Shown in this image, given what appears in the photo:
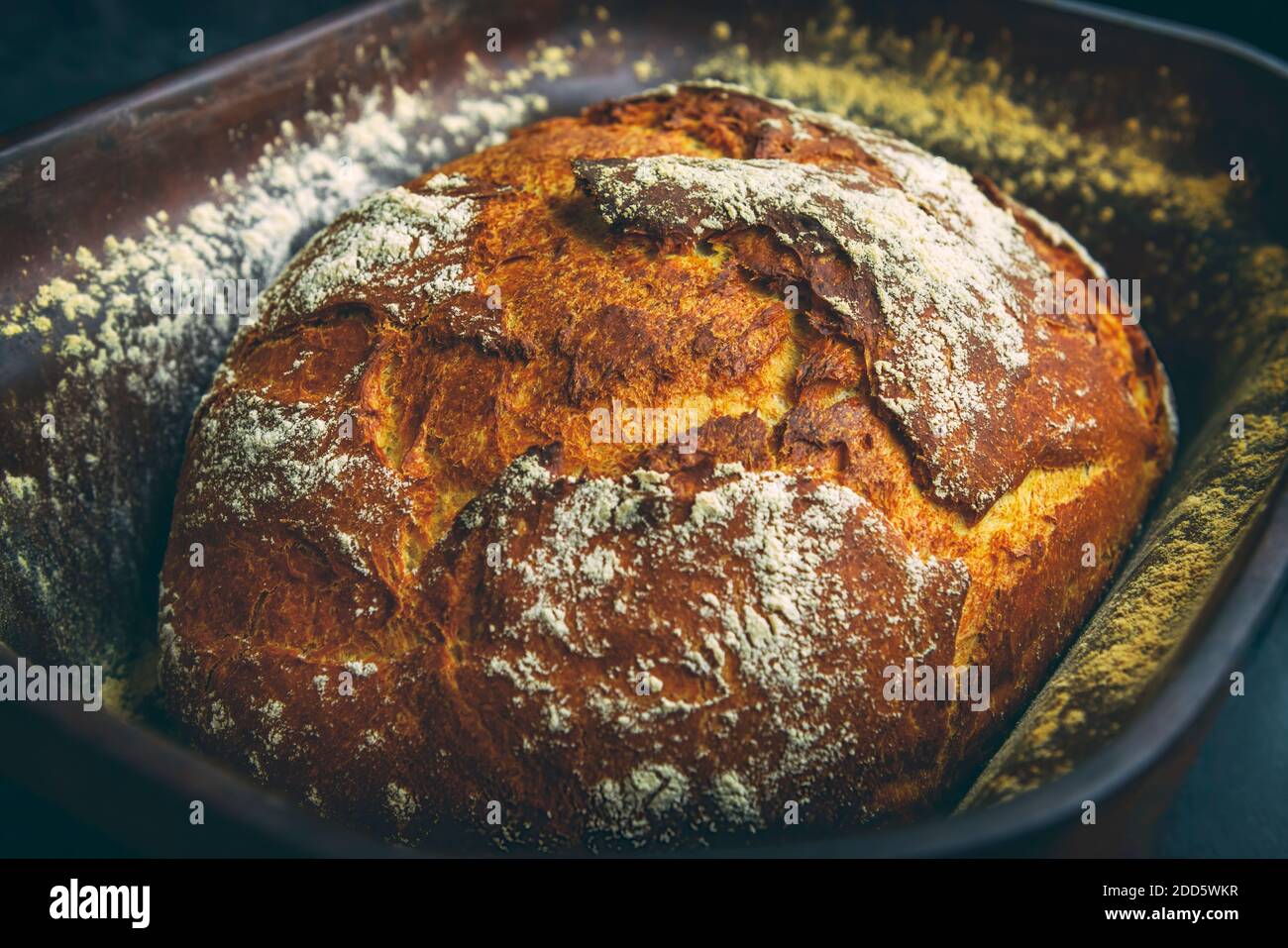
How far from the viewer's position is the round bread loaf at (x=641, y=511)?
1.05 metres

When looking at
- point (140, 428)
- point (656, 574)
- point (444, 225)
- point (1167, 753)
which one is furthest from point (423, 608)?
point (1167, 753)

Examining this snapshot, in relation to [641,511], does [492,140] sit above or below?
above

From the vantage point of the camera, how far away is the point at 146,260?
149cm

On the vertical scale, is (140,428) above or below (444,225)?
below

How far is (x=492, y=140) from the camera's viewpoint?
188 cm

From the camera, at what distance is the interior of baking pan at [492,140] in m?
0.97

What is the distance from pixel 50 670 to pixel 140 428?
1.53 feet

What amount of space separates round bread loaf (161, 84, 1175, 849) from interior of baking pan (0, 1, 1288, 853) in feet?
0.49

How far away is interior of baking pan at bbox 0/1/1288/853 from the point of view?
97 centimetres

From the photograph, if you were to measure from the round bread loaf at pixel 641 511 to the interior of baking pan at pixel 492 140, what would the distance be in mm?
148

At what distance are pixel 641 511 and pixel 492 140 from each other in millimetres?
1064
